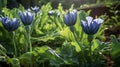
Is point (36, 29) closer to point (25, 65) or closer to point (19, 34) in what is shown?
point (19, 34)

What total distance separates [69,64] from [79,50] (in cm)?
11

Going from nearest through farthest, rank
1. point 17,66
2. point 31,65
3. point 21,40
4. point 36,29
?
point 17,66 < point 31,65 < point 21,40 < point 36,29

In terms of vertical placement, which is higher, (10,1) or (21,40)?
(10,1)

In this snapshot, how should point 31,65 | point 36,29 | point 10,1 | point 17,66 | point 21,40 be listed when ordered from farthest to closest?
point 10,1 < point 36,29 < point 21,40 < point 31,65 < point 17,66

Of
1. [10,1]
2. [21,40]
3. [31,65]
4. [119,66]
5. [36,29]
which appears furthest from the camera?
[10,1]

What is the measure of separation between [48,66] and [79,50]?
0.23 m

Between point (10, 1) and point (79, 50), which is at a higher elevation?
point (10, 1)

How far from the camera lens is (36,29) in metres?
2.40

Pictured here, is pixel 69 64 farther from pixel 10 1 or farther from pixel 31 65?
pixel 10 1

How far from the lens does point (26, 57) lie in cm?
182

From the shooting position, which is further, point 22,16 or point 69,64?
point 22,16

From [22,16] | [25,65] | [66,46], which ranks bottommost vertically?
[25,65]

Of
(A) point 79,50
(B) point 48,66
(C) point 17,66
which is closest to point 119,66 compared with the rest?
(A) point 79,50

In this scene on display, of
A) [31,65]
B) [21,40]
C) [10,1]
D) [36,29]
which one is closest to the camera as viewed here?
[31,65]
